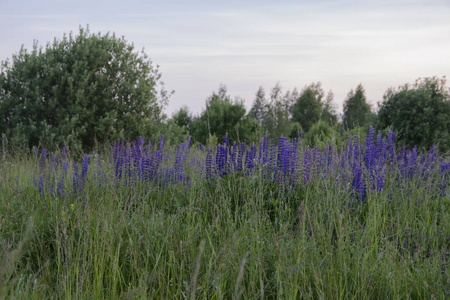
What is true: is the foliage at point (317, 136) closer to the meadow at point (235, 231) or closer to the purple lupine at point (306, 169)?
the purple lupine at point (306, 169)

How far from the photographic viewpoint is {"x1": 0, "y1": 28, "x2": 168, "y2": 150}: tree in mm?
10867

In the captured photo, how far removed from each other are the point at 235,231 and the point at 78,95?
8444 mm

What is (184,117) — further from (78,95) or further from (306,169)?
(306,169)

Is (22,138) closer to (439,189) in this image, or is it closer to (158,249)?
(158,249)

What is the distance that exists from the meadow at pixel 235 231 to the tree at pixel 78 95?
16.5 ft

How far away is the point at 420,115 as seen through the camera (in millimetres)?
12672

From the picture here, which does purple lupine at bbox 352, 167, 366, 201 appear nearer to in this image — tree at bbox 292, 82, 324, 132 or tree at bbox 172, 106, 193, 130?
tree at bbox 172, 106, 193, 130

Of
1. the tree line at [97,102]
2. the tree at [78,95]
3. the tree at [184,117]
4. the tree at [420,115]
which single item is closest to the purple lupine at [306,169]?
the tree line at [97,102]

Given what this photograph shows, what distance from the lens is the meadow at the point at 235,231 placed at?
2.74 meters

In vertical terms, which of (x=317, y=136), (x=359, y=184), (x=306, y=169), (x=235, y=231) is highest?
(x=317, y=136)

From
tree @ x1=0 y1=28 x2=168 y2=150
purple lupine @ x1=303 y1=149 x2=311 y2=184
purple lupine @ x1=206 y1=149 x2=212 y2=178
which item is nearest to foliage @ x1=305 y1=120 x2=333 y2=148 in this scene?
purple lupine @ x1=303 y1=149 x2=311 y2=184

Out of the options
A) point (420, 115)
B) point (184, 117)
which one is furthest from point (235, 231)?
point (184, 117)

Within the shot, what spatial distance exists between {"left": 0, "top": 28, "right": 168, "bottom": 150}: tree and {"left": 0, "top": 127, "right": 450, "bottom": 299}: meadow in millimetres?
5026

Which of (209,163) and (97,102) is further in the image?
(97,102)
